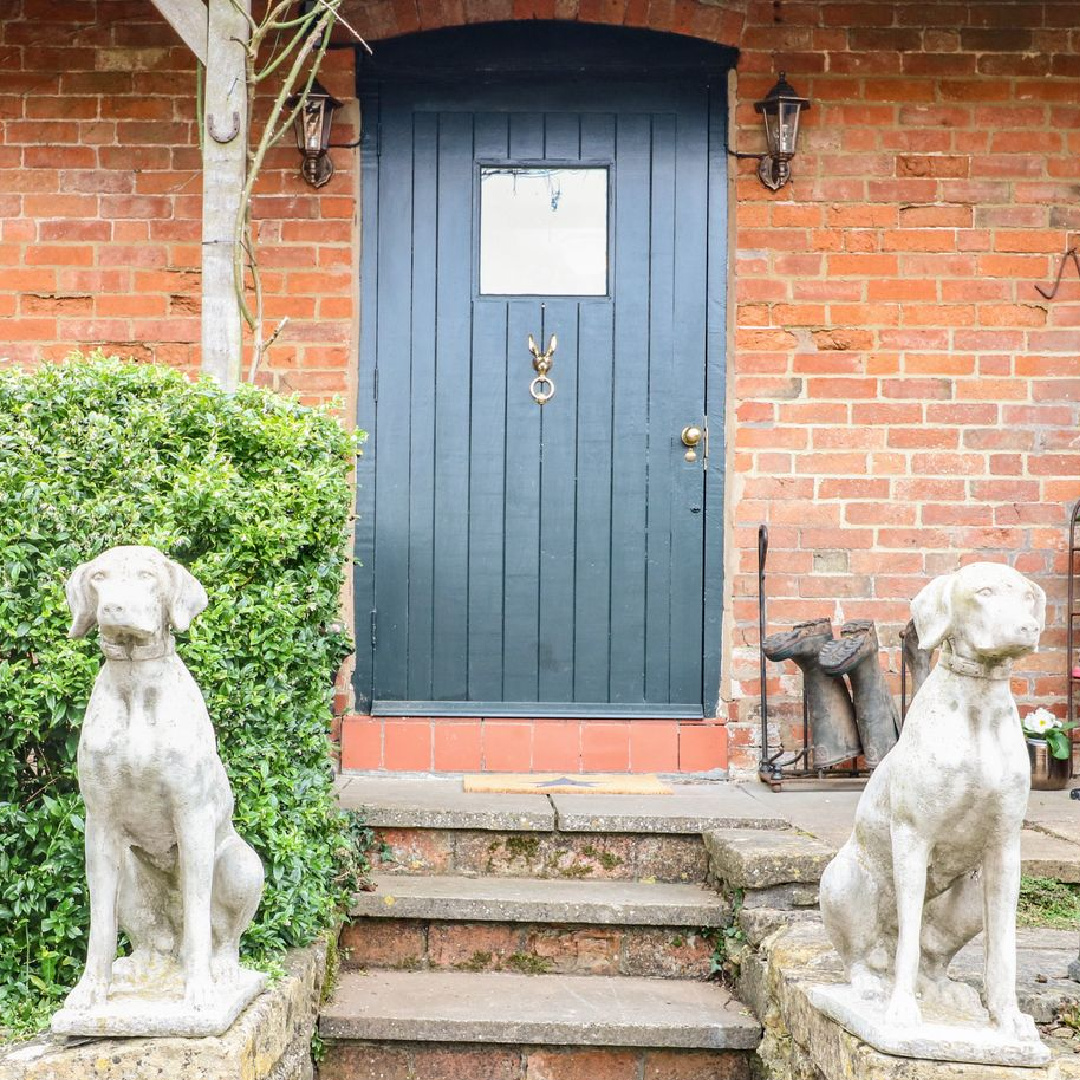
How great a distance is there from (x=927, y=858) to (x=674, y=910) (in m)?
1.48

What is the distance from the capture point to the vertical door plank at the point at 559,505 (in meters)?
5.74

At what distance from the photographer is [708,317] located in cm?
575

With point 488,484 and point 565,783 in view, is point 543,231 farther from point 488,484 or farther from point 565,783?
point 565,783

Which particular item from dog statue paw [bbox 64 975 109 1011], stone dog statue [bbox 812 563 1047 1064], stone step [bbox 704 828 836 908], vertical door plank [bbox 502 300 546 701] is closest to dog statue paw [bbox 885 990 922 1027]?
stone dog statue [bbox 812 563 1047 1064]

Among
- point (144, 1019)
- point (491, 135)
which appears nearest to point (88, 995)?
point (144, 1019)

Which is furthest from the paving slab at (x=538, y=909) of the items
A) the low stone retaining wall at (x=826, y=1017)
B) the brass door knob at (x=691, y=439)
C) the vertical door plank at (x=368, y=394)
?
the brass door knob at (x=691, y=439)

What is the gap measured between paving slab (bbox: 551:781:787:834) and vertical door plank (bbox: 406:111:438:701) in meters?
1.28

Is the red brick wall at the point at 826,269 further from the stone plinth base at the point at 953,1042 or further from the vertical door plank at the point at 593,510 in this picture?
the stone plinth base at the point at 953,1042

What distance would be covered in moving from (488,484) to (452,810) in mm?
1707

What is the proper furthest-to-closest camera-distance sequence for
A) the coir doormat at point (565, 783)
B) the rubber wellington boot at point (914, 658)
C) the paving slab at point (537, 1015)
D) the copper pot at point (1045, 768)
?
the copper pot at point (1045, 768) → the rubber wellington boot at point (914, 658) → the coir doormat at point (565, 783) → the paving slab at point (537, 1015)

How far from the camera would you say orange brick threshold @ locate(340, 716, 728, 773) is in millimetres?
5594

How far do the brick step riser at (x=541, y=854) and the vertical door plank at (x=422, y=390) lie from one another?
143 cm

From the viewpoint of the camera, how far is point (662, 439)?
5734mm

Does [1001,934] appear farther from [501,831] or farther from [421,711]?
[421,711]
